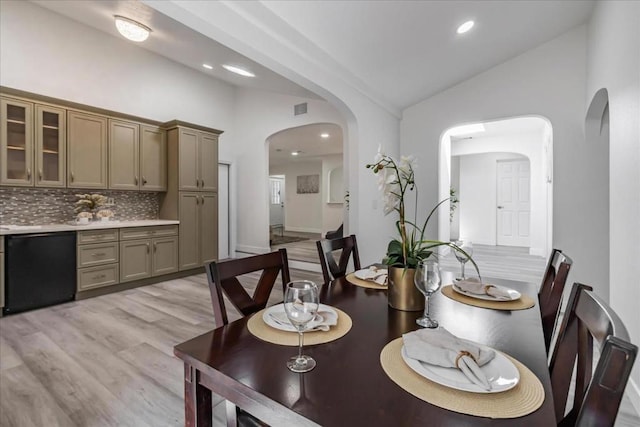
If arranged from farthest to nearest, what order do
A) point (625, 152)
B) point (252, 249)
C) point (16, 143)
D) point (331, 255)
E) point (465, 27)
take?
1. point (252, 249)
2. point (16, 143)
3. point (465, 27)
4. point (625, 152)
5. point (331, 255)

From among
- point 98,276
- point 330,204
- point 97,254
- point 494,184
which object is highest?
point 494,184

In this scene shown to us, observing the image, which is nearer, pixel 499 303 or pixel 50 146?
pixel 499 303

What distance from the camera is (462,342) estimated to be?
2.73 feet

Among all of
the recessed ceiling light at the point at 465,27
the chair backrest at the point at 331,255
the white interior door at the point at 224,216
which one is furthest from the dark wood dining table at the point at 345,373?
the white interior door at the point at 224,216

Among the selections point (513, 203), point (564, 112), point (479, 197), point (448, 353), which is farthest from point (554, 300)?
point (479, 197)

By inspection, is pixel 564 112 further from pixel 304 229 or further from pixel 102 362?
pixel 304 229

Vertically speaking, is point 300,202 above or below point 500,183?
below

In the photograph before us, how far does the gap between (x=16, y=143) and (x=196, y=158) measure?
2.03 meters

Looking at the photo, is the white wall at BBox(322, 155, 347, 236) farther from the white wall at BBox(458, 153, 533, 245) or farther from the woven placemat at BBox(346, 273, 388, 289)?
the woven placemat at BBox(346, 273, 388, 289)

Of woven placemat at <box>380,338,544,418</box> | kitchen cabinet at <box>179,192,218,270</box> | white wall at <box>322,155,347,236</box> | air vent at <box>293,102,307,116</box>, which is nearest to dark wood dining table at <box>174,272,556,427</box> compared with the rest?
woven placemat at <box>380,338,544,418</box>

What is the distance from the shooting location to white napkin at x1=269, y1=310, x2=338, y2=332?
1008 millimetres

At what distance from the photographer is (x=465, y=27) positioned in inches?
116

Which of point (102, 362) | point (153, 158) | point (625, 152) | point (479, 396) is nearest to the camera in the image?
point (479, 396)

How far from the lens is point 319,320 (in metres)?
1.06
